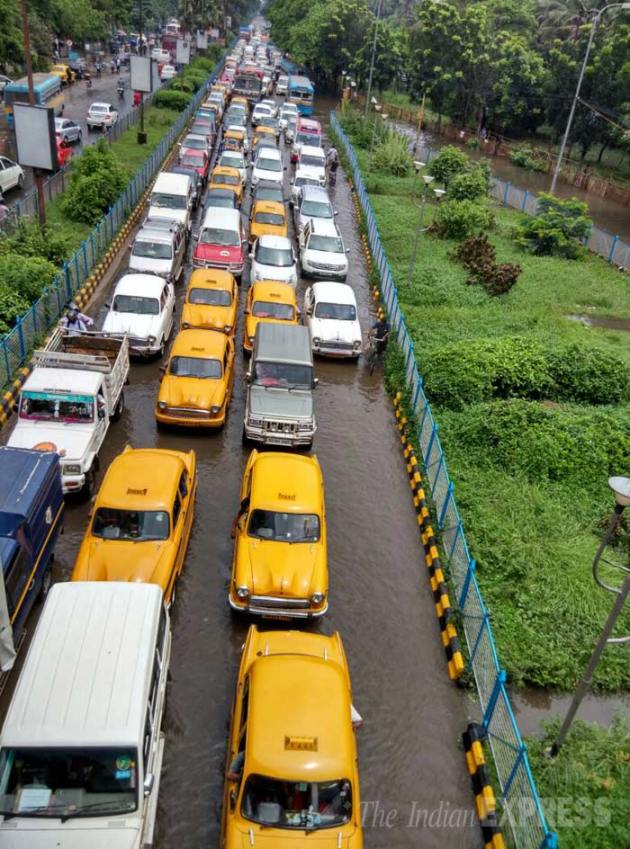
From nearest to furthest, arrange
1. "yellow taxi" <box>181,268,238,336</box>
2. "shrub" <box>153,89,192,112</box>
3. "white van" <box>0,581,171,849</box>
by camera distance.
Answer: "white van" <box>0,581,171,849</box> < "yellow taxi" <box>181,268,238,336</box> < "shrub" <box>153,89,192,112</box>

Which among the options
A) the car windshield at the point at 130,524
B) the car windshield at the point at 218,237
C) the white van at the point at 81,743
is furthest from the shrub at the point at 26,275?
the white van at the point at 81,743

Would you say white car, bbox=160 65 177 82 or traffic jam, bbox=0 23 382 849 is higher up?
white car, bbox=160 65 177 82

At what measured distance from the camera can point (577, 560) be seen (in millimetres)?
11945

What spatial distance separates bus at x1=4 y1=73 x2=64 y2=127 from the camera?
34.8 m

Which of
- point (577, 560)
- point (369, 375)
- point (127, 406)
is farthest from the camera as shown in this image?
point (369, 375)

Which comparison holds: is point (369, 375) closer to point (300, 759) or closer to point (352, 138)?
point (300, 759)

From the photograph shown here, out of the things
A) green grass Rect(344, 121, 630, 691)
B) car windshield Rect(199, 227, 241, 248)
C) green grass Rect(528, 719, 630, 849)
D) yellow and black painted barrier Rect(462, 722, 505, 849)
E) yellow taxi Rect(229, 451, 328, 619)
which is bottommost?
yellow and black painted barrier Rect(462, 722, 505, 849)

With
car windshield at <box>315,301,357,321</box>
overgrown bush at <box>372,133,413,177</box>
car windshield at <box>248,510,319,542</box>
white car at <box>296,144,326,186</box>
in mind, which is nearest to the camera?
car windshield at <box>248,510,319,542</box>

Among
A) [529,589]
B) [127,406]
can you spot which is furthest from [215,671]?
[127,406]

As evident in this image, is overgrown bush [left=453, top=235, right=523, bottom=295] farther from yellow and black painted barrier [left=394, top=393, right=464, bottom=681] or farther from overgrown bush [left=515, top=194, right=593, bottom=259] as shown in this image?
yellow and black painted barrier [left=394, top=393, right=464, bottom=681]

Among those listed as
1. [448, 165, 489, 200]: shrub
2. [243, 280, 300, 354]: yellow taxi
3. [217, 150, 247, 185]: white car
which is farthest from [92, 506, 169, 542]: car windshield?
[448, 165, 489, 200]: shrub

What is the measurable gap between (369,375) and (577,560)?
8239 mm

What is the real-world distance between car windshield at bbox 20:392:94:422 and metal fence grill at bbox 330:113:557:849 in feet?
22.4

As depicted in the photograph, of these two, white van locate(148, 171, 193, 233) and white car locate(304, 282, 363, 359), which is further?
white van locate(148, 171, 193, 233)
